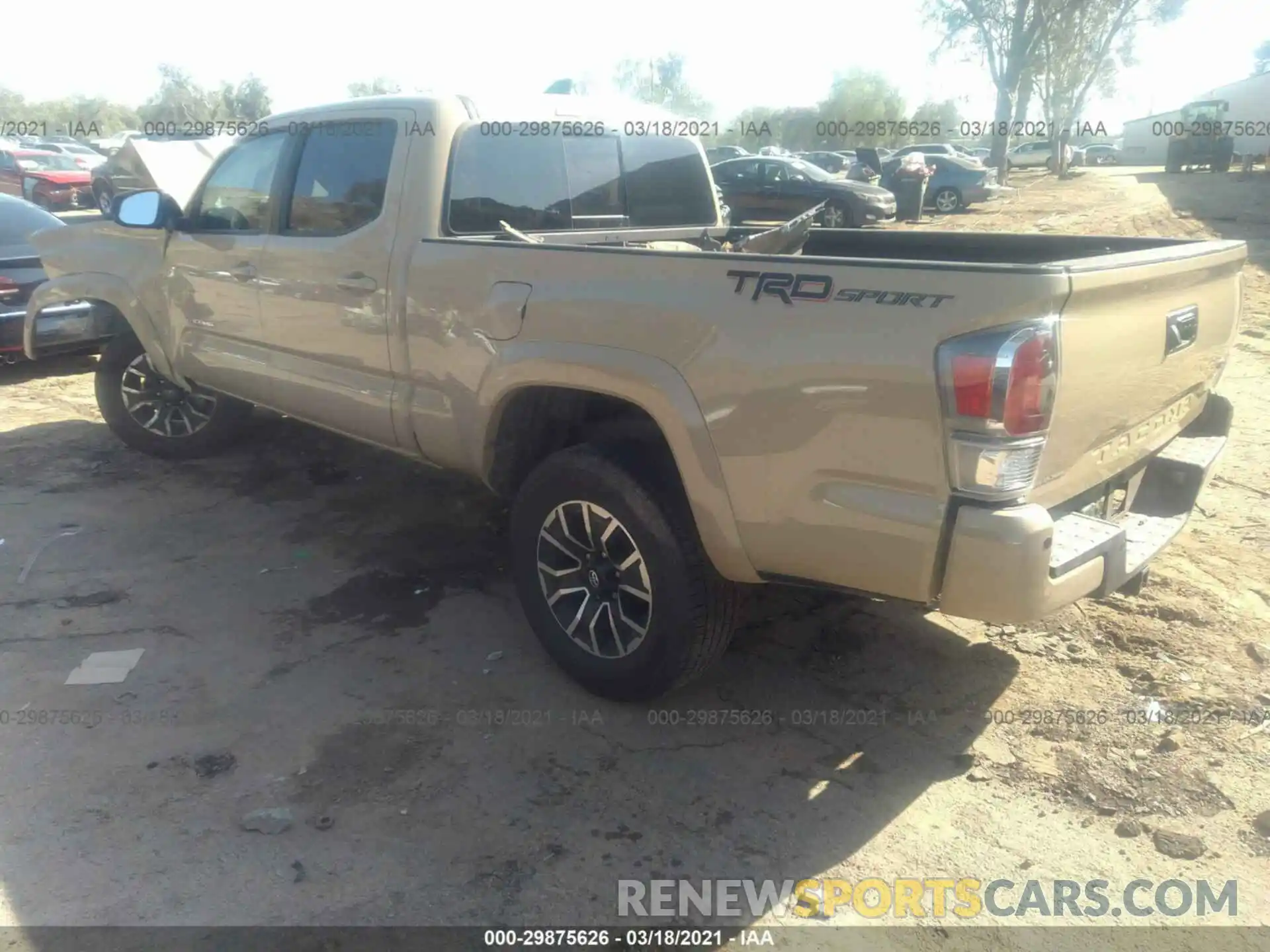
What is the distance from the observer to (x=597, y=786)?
112 inches

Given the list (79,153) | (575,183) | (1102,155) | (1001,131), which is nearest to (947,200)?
(1001,131)

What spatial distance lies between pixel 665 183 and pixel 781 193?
13900 mm

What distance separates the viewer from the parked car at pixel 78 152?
24.6 m

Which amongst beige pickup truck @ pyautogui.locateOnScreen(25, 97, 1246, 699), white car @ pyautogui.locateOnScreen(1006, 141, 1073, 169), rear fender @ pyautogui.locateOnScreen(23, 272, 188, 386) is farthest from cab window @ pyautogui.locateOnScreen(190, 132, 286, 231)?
white car @ pyautogui.locateOnScreen(1006, 141, 1073, 169)

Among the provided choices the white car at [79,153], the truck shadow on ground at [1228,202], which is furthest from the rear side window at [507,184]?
the white car at [79,153]

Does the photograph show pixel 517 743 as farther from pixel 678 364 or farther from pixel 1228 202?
pixel 1228 202

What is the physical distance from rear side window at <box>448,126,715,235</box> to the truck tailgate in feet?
7.38

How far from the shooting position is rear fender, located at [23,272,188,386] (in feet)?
17.0

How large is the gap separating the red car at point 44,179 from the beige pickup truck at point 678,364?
22574mm

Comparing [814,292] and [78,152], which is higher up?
[78,152]

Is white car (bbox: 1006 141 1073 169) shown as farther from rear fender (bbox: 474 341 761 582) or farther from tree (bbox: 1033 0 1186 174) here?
rear fender (bbox: 474 341 761 582)

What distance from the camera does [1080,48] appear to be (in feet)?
160

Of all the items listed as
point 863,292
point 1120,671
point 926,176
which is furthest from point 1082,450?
point 926,176

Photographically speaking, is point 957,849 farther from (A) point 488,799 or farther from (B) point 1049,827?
(A) point 488,799
